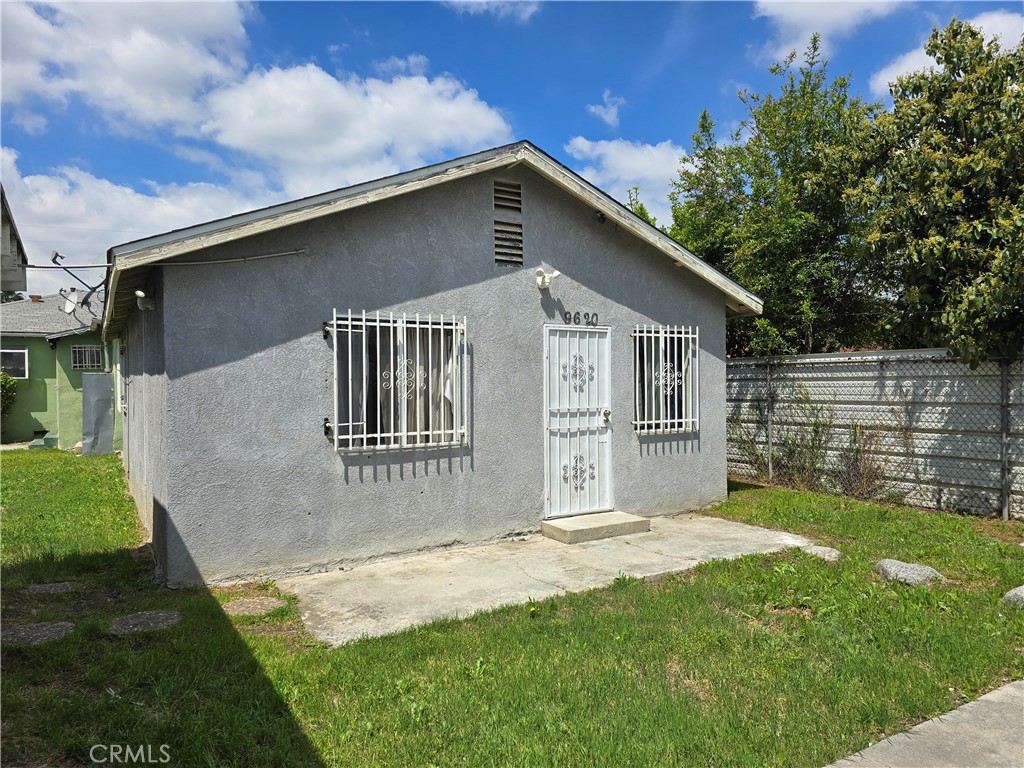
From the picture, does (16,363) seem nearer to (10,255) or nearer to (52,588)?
(10,255)

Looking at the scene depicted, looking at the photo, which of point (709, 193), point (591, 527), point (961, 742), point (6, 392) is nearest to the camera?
point (961, 742)

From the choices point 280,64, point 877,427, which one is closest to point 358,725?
point 280,64

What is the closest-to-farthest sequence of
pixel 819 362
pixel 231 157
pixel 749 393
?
pixel 819 362 → pixel 749 393 → pixel 231 157

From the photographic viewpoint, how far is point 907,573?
5789 millimetres

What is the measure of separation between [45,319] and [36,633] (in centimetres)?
2106

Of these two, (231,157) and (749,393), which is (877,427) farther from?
(231,157)

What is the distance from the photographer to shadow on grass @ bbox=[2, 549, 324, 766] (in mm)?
3244

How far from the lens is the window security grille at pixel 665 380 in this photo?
869cm

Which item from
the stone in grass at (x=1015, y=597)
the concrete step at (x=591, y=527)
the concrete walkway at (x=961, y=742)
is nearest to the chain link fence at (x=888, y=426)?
the stone in grass at (x=1015, y=597)

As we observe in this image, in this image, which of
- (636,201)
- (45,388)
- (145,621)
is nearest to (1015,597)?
(145,621)

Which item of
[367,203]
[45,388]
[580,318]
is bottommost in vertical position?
[45,388]

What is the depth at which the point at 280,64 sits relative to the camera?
8.64 m

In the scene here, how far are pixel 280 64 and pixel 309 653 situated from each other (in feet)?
24.2

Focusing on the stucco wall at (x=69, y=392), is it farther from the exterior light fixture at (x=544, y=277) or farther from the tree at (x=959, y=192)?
the tree at (x=959, y=192)
